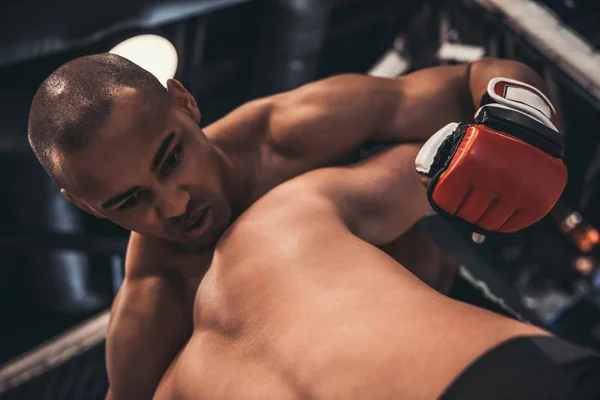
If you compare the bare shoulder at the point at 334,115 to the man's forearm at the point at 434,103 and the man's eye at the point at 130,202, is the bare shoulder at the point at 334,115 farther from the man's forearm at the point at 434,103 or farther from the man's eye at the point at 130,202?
the man's eye at the point at 130,202

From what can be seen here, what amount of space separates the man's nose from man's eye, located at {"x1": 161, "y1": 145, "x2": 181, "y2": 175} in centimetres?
3

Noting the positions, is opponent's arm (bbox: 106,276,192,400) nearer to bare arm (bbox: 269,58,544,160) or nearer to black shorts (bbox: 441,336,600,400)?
bare arm (bbox: 269,58,544,160)

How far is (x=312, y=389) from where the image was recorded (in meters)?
0.55

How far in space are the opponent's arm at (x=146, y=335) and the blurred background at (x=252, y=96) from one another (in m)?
0.49

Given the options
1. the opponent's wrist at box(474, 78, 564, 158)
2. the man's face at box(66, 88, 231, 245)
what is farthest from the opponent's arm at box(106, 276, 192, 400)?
the opponent's wrist at box(474, 78, 564, 158)

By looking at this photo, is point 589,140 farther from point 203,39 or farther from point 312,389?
point 203,39

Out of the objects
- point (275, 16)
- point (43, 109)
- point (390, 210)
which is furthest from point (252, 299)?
point (275, 16)

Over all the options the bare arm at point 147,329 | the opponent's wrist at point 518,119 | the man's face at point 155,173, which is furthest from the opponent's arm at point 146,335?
the opponent's wrist at point 518,119

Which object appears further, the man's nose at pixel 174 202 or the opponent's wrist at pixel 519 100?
the man's nose at pixel 174 202

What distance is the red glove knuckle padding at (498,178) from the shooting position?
0.64 meters

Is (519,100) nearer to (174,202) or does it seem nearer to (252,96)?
(174,202)

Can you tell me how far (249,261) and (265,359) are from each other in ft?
0.42

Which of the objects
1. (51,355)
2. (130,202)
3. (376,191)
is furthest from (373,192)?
(51,355)

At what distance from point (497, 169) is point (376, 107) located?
295 mm
